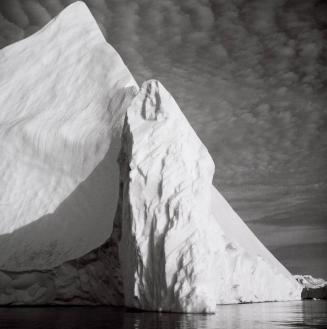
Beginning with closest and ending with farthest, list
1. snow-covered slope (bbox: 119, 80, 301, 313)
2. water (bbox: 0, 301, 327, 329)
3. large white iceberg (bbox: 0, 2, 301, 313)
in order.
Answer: water (bbox: 0, 301, 327, 329) → snow-covered slope (bbox: 119, 80, 301, 313) → large white iceberg (bbox: 0, 2, 301, 313)

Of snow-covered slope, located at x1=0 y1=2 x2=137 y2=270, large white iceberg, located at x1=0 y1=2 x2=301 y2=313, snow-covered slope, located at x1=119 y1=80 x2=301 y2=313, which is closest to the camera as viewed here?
snow-covered slope, located at x1=119 y1=80 x2=301 y2=313

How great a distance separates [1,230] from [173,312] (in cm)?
1030

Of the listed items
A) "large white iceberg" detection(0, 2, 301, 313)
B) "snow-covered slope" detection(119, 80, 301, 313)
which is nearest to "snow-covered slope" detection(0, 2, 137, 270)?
"large white iceberg" detection(0, 2, 301, 313)

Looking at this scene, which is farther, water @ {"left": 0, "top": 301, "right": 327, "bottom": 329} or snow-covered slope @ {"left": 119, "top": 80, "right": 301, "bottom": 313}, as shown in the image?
snow-covered slope @ {"left": 119, "top": 80, "right": 301, "bottom": 313}

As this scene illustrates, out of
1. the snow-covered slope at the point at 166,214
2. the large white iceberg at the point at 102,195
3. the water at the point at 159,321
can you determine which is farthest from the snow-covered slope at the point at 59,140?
the water at the point at 159,321

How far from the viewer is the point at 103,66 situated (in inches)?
974

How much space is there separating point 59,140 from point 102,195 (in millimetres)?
4188

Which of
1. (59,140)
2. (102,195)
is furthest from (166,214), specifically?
(59,140)

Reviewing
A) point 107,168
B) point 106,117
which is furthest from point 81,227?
point 106,117

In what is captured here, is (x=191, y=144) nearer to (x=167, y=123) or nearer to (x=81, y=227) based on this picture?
(x=167, y=123)

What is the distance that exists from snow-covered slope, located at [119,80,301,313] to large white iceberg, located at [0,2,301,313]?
3 cm

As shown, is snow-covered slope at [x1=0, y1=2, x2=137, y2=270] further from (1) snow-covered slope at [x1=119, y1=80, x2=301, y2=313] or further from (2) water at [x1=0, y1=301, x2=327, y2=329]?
(2) water at [x1=0, y1=301, x2=327, y2=329]

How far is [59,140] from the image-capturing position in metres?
22.3

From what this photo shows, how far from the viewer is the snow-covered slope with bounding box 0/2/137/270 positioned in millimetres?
18922
